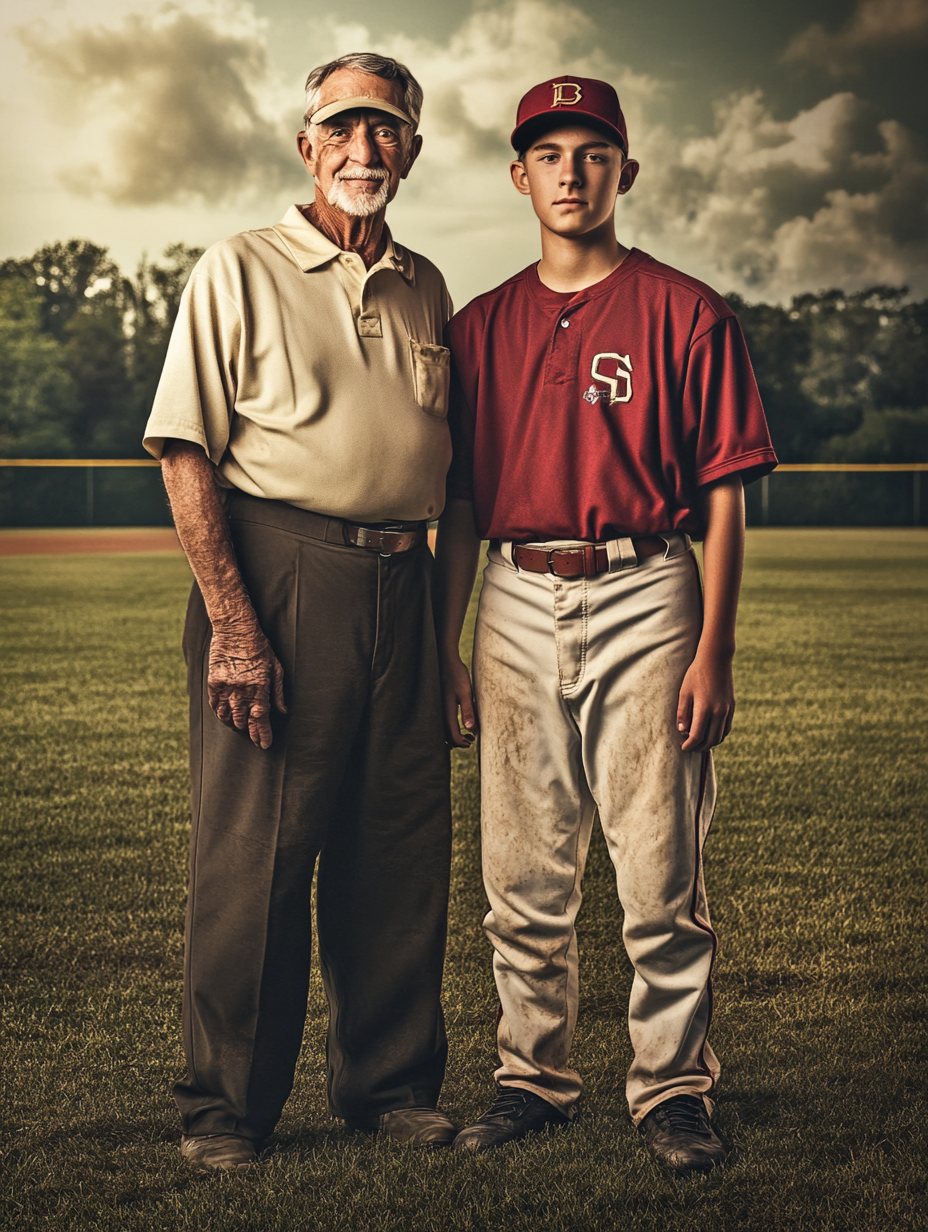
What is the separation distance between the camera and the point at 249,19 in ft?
196

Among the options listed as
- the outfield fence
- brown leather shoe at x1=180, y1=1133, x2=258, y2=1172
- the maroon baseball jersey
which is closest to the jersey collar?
the maroon baseball jersey

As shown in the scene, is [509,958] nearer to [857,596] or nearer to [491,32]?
[857,596]

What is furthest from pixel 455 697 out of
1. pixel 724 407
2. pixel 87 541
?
pixel 87 541

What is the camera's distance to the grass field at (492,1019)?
2.19 metres

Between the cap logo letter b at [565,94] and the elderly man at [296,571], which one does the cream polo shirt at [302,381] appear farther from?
the cap logo letter b at [565,94]

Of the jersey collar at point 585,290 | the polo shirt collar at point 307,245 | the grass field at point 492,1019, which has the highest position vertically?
the polo shirt collar at point 307,245

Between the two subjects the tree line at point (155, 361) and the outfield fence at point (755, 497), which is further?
the tree line at point (155, 361)

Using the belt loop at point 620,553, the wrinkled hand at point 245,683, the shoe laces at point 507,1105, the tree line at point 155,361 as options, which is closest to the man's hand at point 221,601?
the wrinkled hand at point 245,683

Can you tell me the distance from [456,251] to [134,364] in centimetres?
1321

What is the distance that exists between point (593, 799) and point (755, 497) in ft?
101

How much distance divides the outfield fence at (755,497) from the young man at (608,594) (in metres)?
28.3

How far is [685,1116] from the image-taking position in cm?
235

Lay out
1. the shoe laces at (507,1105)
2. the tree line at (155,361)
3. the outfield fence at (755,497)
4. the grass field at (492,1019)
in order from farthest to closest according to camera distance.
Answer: the tree line at (155,361), the outfield fence at (755,497), the shoe laces at (507,1105), the grass field at (492,1019)

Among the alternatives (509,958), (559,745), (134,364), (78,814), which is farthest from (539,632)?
(134,364)
